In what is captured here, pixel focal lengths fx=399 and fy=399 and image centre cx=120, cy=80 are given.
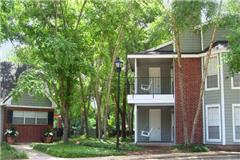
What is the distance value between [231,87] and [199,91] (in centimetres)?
218

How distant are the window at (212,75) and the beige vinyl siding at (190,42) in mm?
1639

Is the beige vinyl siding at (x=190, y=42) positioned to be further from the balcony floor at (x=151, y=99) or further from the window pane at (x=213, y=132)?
the window pane at (x=213, y=132)

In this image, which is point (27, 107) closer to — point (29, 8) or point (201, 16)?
point (29, 8)

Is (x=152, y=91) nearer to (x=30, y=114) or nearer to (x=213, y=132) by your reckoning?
(x=213, y=132)

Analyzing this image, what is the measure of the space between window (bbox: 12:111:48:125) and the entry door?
9.46 metres

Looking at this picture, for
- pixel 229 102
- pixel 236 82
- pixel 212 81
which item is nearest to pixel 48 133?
pixel 212 81

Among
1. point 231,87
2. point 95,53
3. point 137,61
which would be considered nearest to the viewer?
point 231,87

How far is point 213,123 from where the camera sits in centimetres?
2367

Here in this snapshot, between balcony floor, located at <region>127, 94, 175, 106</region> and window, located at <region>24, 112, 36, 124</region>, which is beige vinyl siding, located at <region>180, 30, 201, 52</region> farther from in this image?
window, located at <region>24, 112, 36, 124</region>

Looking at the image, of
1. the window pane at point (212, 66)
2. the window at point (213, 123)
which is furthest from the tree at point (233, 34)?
the window at point (213, 123)

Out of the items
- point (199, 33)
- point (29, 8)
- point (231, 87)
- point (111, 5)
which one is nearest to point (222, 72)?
point (231, 87)

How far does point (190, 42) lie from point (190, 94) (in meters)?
3.43

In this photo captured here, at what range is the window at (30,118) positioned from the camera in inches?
1190

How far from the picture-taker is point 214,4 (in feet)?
67.5
